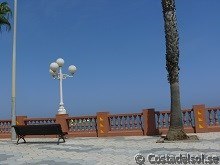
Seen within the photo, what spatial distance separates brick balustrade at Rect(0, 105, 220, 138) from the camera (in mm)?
20016

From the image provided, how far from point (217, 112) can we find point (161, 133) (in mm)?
3146

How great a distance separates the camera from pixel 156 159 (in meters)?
11.4

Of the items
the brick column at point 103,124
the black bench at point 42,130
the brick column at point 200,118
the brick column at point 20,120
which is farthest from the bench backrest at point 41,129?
the brick column at point 200,118

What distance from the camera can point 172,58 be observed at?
58.2 ft

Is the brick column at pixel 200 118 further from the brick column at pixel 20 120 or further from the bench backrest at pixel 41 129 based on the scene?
the brick column at pixel 20 120

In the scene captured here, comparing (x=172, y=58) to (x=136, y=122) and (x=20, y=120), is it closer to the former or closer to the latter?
(x=136, y=122)

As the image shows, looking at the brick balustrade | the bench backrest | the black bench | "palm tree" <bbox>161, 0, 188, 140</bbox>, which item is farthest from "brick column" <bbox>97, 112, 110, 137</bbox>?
"palm tree" <bbox>161, 0, 188, 140</bbox>

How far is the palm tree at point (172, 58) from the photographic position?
1753 cm

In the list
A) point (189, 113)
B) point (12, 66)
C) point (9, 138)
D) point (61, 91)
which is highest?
point (12, 66)

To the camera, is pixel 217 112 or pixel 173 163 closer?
pixel 173 163

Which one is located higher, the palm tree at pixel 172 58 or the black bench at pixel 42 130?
the palm tree at pixel 172 58

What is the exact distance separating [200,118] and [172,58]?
166 inches

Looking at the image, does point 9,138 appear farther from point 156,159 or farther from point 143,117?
point 156,159

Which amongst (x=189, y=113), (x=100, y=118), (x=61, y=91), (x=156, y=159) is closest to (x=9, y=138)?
(x=61, y=91)
